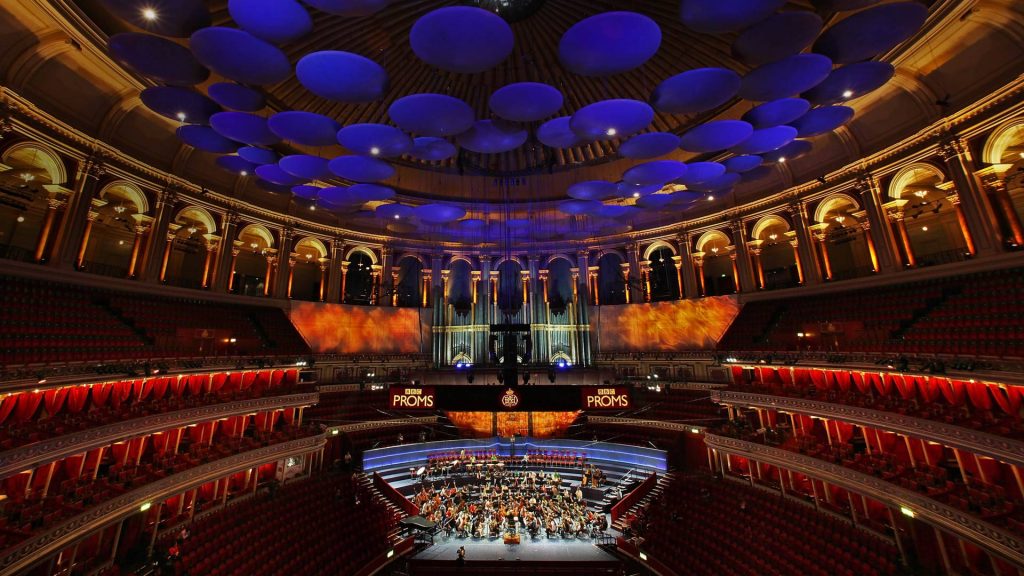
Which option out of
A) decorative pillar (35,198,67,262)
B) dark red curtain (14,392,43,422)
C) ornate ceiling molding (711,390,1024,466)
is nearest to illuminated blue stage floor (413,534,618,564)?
ornate ceiling molding (711,390,1024,466)

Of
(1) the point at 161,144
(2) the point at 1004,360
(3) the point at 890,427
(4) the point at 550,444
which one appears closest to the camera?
(2) the point at 1004,360

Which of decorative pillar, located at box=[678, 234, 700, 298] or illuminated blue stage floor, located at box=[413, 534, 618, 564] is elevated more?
decorative pillar, located at box=[678, 234, 700, 298]

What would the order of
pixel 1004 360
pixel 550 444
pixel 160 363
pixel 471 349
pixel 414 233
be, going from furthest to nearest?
pixel 414 233, pixel 471 349, pixel 550 444, pixel 160 363, pixel 1004 360

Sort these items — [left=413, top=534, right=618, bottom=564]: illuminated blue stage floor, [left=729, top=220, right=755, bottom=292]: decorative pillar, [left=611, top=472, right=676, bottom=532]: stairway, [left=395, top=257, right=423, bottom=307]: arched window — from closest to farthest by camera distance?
[left=413, top=534, right=618, bottom=564]: illuminated blue stage floor
[left=611, top=472, right=676, bottom=532]: stairway
[left=729, top=220, right=755, bottom=292]: decorative pillar
[left=395, top=257, right=423, bottom=307]: arched window

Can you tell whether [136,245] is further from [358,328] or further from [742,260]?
[742,260]

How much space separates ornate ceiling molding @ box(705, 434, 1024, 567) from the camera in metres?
8.54

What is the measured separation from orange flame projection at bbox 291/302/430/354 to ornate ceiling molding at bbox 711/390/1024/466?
18592 mm

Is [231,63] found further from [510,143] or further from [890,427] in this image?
[890,427]

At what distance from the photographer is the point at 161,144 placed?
1789cm

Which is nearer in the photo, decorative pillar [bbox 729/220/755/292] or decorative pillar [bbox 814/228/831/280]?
decorative pillar [bbox 814/228/831/280]

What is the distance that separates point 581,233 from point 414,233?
1163 centimetres

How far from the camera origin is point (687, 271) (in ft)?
80.0

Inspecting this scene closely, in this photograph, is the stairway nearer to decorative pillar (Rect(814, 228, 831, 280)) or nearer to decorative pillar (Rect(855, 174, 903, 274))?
decorative pillar (Rect(814, 228, 831, 280))

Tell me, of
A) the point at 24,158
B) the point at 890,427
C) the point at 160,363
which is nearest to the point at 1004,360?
the point at 890,427
